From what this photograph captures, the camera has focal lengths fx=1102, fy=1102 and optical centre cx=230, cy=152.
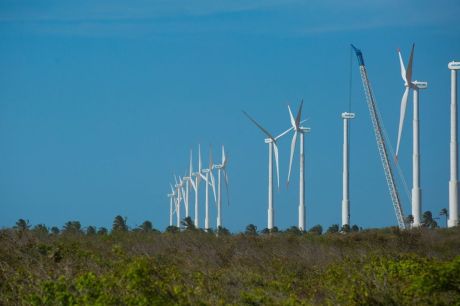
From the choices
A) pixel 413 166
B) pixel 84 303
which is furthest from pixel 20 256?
pixel 413 166

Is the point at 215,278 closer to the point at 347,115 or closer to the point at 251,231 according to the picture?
the point at 251,231

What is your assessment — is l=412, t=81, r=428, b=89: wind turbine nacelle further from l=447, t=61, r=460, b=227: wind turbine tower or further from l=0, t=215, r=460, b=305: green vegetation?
l=0, t=215, r=460, b=305: green vegetation

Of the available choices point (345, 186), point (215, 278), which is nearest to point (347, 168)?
point (345, 186)

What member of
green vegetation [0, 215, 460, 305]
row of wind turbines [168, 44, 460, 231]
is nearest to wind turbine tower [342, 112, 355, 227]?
row of wind turbines [168, 44, 460, 231]

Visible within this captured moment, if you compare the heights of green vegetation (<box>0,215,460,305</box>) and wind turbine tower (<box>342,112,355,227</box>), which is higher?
wind turbine tower (<box>342,112,355,227</box>)

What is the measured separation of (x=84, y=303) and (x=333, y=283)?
26.7 ft

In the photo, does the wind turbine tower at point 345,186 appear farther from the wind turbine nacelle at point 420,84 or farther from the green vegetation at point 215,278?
the green vegetation at point 215,278

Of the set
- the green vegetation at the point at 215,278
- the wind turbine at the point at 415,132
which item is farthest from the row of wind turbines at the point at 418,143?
the green vegetation at the point at 215,278

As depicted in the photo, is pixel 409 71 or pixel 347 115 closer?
pixel 409 71

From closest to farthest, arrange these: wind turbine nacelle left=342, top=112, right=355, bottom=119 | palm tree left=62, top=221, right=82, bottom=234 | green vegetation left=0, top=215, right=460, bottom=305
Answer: green vegetation left=0, top=215, right=460, bottom=305
palm tree left=62, top=221, right=82, bottom=234
wind turbine nacelle left=342, top=112, right=355, bottom=119

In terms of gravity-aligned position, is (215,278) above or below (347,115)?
below

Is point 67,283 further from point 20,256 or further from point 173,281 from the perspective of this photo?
point 20,256

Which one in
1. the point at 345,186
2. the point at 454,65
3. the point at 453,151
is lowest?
the point at 345,186

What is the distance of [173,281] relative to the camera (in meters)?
24.7
